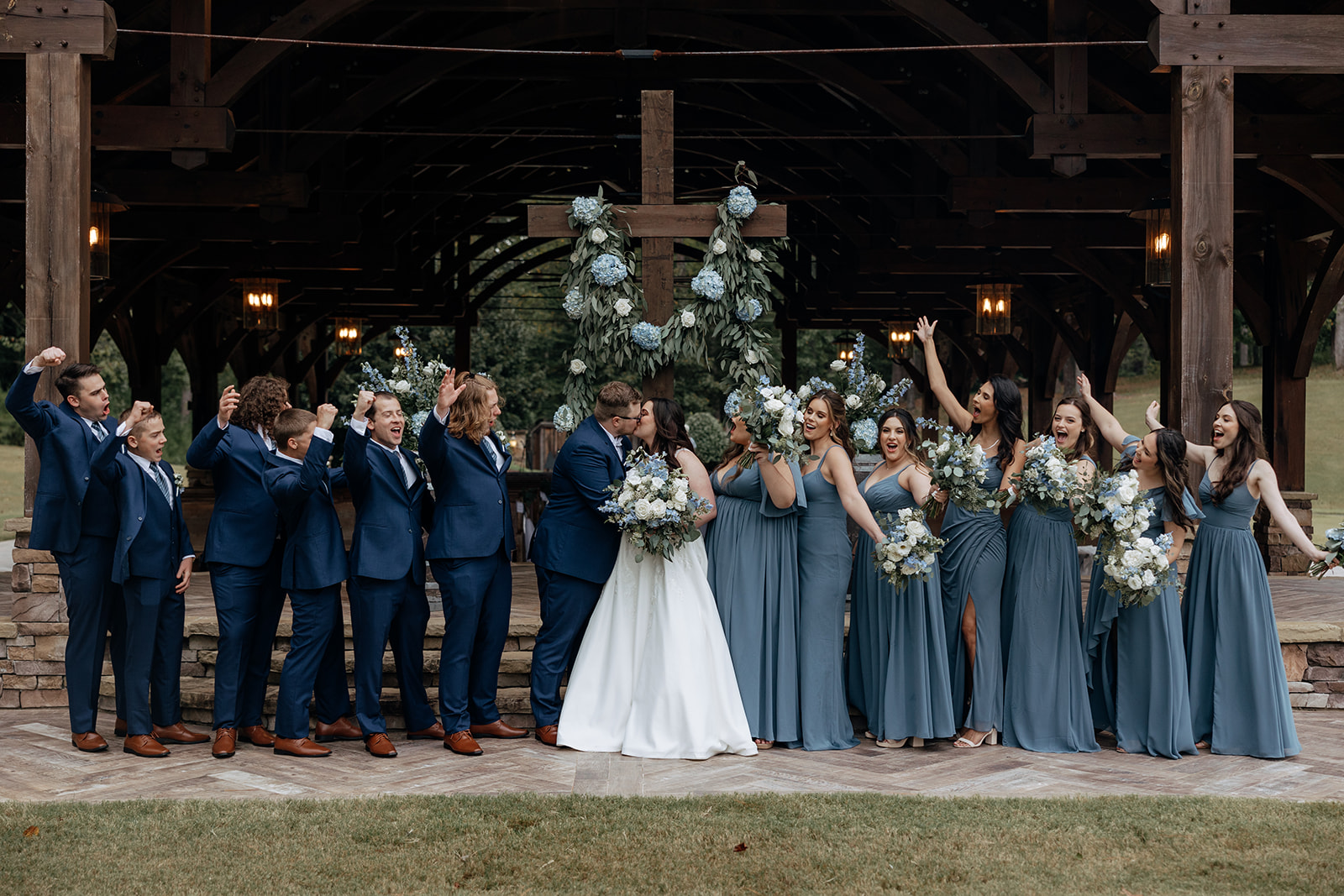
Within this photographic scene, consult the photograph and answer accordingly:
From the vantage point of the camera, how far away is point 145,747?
512 cm

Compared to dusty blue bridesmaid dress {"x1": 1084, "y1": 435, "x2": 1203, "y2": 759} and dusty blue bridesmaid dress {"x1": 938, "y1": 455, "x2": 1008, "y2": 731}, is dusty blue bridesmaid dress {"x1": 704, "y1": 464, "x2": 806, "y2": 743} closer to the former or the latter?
dusty blue bridesmaid dress {"x1": 938, "y1": 455, "x2": 1008, "y2": 731}

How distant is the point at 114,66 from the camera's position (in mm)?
10336

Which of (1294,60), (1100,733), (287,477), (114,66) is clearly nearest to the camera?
(287,477)

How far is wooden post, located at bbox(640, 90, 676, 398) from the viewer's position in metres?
6.06

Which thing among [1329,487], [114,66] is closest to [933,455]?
[114,66]

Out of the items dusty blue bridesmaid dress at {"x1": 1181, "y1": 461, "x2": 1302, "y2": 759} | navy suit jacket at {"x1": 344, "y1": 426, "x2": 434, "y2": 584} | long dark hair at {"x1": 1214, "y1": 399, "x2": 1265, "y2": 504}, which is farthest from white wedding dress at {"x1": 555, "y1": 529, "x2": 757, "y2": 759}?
long dark hair at {"x1": 1214, "y1": 399, "x2": 1265, "y2": 504}

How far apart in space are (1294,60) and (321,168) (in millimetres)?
8735

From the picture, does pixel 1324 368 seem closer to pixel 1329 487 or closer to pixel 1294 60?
pixel 1329 487

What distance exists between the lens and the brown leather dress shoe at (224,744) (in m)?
5.11

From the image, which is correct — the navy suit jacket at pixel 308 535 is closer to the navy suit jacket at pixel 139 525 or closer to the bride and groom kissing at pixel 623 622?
the navy suit jacket at pixel 139 525

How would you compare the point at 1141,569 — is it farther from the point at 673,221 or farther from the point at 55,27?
the point at 55,27

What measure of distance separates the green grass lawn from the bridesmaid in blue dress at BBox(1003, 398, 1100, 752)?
843mm

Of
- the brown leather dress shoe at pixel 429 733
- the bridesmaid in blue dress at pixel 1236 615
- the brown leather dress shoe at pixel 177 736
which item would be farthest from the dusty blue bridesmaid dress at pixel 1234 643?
the brown leather dress shoe at pixel 177 736

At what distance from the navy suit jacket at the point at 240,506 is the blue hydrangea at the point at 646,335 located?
173 centimetres
